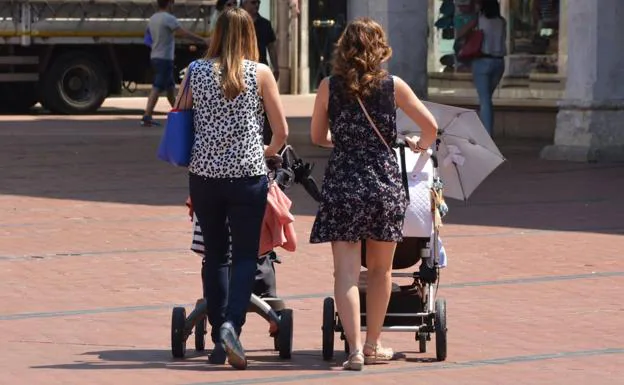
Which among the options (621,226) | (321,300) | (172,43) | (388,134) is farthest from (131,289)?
(172,43)

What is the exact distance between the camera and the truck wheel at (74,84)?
1010 inches

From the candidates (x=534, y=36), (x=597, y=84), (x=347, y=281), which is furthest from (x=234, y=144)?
(x=534, y=36)

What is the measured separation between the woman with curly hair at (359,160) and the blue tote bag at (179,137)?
58cm

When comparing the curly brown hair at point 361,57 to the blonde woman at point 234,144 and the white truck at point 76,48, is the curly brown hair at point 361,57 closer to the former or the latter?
the blonde woman at point 234,144

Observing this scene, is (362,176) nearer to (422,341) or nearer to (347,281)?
(347,281)

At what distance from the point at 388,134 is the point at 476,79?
12078 mm

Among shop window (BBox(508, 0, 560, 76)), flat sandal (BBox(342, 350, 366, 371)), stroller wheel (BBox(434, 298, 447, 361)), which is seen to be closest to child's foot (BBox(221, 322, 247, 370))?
flat sandal (BBox(342, 350, 366, 371))

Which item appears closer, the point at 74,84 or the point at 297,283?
the point at 297,283

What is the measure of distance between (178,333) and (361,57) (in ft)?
5.17

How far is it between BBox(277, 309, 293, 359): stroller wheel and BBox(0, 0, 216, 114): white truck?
59.3 ft

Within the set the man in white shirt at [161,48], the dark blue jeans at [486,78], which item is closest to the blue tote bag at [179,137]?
the dark blue jeans at [486,78]

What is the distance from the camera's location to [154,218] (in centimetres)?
1313

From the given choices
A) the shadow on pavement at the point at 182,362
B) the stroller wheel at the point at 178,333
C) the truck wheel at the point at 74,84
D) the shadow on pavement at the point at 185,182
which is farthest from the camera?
the truck wheel at the point at 74,84

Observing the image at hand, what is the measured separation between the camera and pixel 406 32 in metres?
19.4
